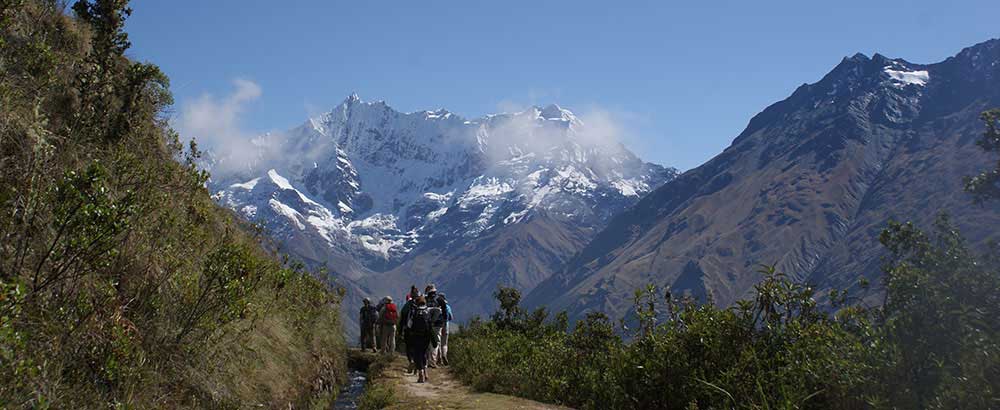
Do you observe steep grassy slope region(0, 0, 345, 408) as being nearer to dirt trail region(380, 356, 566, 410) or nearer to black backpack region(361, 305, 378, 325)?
dirt trail region(380, 356, 566, 410)

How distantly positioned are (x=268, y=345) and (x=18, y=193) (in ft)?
24.0

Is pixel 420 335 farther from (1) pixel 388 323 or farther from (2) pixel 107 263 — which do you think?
(2) pixel 107 263

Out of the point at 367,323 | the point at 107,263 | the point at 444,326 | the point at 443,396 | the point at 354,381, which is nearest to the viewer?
the point at 107,263

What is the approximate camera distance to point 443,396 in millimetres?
14609

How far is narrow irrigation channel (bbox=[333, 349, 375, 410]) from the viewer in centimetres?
1790

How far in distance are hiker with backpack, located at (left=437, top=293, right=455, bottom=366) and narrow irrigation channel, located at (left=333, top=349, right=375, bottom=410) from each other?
2722mm

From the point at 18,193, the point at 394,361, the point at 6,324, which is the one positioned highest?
the point at 18,193

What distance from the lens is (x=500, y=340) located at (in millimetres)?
22078

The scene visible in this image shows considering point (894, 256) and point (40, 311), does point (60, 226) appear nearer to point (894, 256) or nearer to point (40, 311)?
point (40, 311)

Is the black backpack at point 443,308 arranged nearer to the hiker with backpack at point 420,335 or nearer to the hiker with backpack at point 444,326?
the hiker with backpack at point 444,326

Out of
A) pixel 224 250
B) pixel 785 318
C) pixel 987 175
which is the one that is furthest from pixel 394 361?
pixel 987 175

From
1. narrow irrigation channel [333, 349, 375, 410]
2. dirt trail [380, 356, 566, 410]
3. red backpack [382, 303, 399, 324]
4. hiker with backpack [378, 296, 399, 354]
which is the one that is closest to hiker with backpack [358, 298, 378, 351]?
narrow irrigation channel [333, 349, 375, 410]

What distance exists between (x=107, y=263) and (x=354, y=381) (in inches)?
658

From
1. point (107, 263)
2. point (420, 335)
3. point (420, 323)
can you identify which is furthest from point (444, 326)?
point (107, 263)
